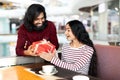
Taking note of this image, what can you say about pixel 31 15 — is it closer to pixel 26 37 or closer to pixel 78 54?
pixel 26 37

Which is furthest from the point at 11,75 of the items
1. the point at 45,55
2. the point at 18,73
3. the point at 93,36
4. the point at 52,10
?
the point at 93,36

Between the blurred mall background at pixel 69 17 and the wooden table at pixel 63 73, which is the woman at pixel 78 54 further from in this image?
the blurred mall background at pixel 69 17

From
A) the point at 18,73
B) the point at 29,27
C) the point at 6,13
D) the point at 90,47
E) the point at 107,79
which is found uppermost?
the point at 6,13

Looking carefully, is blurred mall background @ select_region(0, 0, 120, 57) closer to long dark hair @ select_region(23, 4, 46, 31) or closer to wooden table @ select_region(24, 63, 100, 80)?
long dark hair @ select_region(23, 4, 46, 31)

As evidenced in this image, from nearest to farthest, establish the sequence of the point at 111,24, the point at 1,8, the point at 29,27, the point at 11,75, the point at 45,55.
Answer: the point at 11,75 < the point at 45,55 < the point at 29,27 < the point at 1,8 < the point at 111,24

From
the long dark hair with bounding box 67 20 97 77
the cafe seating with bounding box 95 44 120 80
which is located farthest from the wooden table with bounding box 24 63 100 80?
the cafe seating with bounding box 95 44 120 80

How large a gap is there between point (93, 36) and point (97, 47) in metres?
1.39

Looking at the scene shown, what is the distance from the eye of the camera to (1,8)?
8.38ft

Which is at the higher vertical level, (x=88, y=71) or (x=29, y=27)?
(x=29, y=27)

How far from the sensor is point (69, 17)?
2.99 metres

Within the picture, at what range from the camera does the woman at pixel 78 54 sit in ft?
5.49

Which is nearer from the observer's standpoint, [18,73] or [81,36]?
[18,73]

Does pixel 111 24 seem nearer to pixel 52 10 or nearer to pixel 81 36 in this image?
pixel 52 10

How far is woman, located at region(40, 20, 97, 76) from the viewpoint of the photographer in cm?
167
